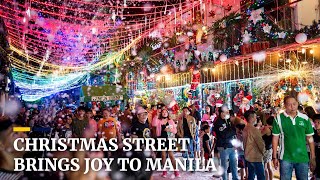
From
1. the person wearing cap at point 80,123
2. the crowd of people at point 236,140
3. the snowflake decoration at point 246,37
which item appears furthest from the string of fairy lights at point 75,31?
the crowd of people at point 236,140

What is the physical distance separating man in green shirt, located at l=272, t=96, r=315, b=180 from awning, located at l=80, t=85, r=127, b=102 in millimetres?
16084

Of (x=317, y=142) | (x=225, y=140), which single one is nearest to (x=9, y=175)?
(x=317, y=142)

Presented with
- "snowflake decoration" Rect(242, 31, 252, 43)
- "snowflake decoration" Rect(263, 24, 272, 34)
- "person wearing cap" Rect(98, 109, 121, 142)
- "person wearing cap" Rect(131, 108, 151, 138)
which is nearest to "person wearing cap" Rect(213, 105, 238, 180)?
"person wearing cap" Rect(131, 108, 151, 138)

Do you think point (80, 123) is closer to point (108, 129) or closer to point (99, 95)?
point (108, 129)

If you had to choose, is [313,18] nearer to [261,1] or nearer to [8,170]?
[261,1]

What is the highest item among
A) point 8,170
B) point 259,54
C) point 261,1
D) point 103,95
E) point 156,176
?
point 261,1

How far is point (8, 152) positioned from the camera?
11.3ft

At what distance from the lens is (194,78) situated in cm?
1730

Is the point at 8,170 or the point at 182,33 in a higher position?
the point at 182,33

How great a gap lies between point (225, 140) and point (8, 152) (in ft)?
16.2

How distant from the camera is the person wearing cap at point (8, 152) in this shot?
3169mm

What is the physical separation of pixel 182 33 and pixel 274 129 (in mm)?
15021

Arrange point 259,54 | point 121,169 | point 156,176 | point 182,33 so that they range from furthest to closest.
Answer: point 182,33
point 259,54
point 156,176
point 121,169

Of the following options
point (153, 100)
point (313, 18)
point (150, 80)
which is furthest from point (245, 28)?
point (150, 80)
